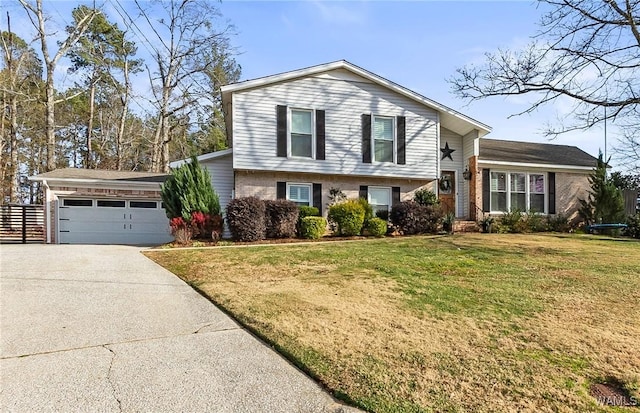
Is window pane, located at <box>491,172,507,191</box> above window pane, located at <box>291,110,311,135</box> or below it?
below

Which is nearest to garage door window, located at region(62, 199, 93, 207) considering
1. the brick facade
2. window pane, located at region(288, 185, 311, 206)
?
the brick facade

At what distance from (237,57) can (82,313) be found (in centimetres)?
2524

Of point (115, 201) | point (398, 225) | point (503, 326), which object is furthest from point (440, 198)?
point (115, 201)

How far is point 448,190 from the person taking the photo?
16.6 meters

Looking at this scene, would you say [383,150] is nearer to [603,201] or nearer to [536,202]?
[536,202]

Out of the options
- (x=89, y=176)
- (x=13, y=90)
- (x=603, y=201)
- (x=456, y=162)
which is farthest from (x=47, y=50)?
(x=603, y=201)

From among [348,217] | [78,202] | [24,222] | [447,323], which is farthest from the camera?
[24,222]

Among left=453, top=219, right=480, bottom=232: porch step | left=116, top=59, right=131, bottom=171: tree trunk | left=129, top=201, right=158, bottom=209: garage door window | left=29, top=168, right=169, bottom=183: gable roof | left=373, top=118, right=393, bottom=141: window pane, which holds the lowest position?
left=453, top=219, right=480, bottom=232: porch step

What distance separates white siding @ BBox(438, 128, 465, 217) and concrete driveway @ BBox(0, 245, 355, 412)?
13570 mm

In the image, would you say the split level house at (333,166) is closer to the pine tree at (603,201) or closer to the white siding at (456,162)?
the white siding at (456,162)

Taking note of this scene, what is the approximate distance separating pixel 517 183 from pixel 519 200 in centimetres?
76

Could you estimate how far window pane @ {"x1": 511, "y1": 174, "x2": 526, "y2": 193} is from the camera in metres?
16.5

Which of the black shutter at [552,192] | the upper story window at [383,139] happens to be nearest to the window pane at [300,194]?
the upper story window at [383,139]

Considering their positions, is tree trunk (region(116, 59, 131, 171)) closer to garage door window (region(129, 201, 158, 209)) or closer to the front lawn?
garage door window (region(129, 201, 158, 209))
